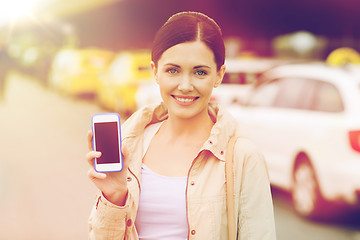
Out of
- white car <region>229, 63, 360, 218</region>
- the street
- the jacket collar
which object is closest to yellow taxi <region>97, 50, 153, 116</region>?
the street

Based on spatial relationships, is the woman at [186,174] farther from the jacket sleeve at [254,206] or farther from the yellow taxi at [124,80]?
the yellow taxi at [124,80]

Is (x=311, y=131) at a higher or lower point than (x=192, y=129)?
higher

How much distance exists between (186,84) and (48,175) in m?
5.67

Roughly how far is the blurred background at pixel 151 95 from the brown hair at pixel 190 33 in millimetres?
3358

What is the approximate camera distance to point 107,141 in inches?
71.5

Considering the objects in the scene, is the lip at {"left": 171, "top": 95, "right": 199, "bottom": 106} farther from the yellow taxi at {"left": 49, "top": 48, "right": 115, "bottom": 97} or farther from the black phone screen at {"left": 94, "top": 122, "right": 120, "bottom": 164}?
the yellow taxi at {"left": 49, "top": 48, "right": 115, "bottom": 97}

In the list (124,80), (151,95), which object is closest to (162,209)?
(151,95)

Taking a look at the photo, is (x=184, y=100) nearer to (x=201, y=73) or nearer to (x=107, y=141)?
(x=201, y=73)

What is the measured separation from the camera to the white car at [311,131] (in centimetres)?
506

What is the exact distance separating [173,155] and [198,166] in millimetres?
140

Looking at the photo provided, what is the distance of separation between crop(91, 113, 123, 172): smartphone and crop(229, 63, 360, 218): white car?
358 centimetres

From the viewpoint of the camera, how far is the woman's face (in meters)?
1.86

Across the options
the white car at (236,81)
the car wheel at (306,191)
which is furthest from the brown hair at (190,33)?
the white car at (236,81)

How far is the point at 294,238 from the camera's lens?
489 cm
